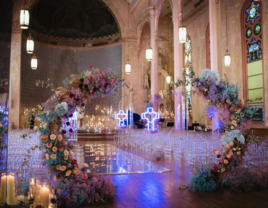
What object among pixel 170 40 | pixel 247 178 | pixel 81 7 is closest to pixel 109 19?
pixel 81 7

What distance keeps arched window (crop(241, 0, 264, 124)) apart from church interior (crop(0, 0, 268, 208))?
53mm

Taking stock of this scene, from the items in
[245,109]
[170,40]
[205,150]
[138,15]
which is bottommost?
[205,150]

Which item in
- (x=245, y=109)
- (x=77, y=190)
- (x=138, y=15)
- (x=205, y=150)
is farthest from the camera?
(x=138, y=15)

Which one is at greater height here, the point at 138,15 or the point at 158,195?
the point at 138,15

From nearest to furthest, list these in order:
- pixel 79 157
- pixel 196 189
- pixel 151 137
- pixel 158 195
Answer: pixel 158 195 → pixel 196 189 → pixel 151 137 → pixel 79 157

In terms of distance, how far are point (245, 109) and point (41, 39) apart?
880 inches

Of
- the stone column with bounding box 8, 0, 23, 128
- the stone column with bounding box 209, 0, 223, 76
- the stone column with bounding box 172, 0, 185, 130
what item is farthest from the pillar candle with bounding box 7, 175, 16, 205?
the stone column with bounding box 8, 0, 23, 128

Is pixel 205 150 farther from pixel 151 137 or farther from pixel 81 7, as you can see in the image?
pixel 81 7

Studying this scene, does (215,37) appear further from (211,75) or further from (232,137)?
(232,137)

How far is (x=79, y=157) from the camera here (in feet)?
32.4

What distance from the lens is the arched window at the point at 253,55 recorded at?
1308 cm

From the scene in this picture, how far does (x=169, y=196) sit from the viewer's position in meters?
5.16

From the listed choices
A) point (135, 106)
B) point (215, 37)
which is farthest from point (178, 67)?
point (135, 106)

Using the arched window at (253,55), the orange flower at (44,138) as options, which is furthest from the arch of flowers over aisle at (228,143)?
the arched window at (253,55)
